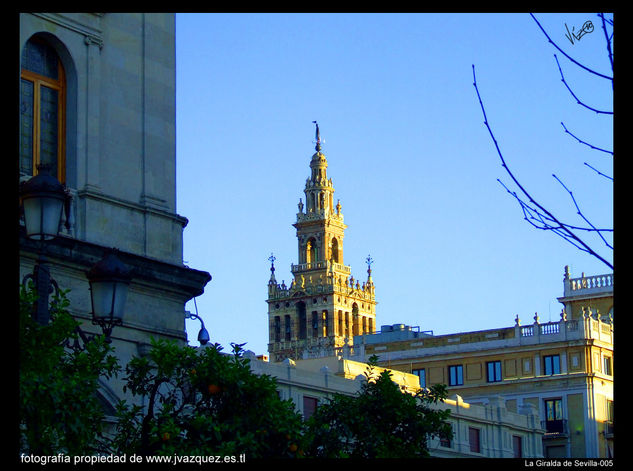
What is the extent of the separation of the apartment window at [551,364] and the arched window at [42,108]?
59.0m

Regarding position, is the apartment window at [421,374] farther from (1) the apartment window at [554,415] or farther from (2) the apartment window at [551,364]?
(1) the apartment window at [554,415]

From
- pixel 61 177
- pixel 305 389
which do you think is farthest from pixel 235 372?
pixel 305 389

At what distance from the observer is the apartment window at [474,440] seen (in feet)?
210

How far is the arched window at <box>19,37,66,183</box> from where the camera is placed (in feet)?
61.7

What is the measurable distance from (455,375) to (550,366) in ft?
18.0

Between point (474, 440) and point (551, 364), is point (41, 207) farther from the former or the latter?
point (551, 364)

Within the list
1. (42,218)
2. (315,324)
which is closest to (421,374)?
(315,324)

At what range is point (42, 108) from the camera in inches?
757

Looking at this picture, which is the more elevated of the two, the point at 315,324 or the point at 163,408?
the point at 315,324

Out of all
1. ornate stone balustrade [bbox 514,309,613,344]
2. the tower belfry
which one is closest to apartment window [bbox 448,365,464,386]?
ornate stone balustrade [bbox 514,309,613,344]
